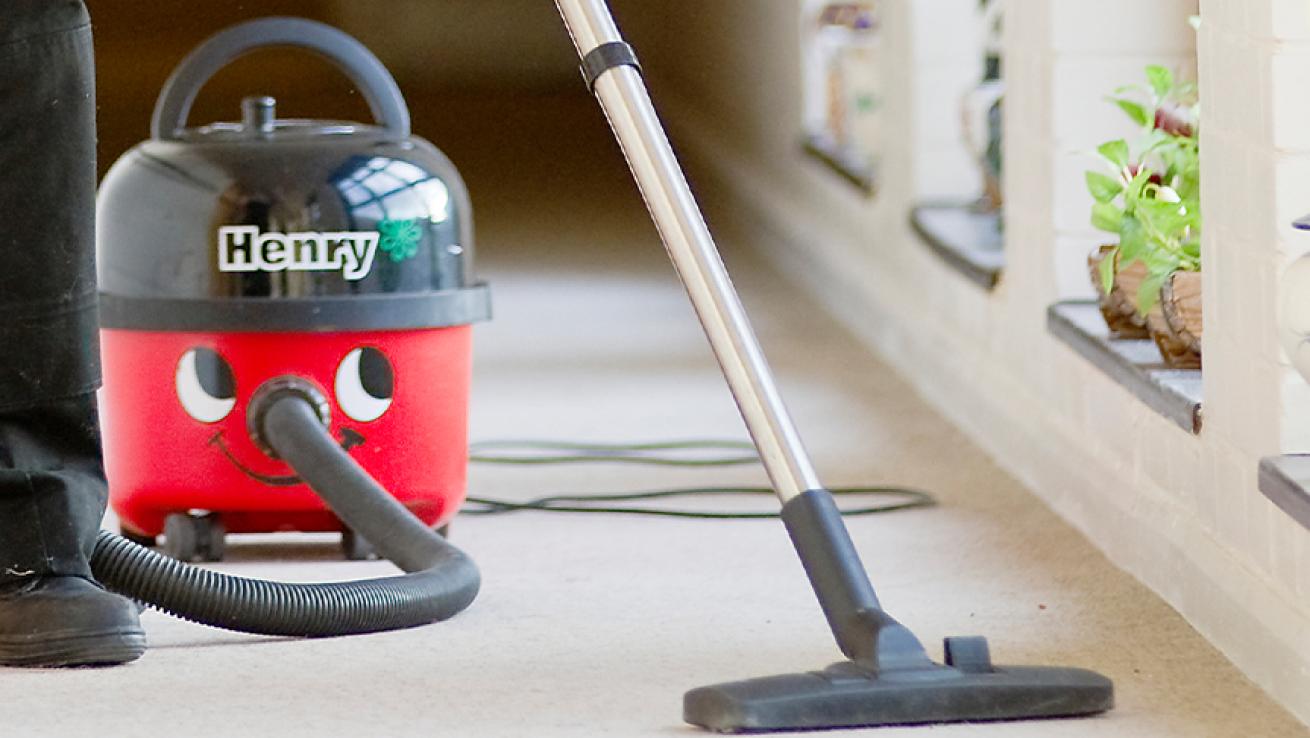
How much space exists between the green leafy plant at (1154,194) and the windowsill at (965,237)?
54 centimetres

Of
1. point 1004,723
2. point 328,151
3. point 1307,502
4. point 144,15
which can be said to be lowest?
point 1004,723

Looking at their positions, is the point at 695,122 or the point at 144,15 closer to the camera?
the point at 695,122

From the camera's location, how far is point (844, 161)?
13.5 feet

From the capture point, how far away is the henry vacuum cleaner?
4.78 ft

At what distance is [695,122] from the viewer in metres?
6.55

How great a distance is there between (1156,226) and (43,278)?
998 millimetres

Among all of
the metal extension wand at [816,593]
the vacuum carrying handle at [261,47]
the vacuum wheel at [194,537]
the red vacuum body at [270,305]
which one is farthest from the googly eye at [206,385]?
the metal extension wand at [816,593]

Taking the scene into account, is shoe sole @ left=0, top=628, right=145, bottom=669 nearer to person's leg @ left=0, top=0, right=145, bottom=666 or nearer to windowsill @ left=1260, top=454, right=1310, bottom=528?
person's leg @ left=0, top=0, right=145, bottom=666

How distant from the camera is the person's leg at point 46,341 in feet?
5.48

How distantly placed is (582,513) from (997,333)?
666 millimetres

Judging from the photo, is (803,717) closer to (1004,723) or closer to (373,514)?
(1004,723)

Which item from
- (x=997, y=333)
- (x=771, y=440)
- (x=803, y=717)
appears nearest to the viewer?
(x=803, y=717)

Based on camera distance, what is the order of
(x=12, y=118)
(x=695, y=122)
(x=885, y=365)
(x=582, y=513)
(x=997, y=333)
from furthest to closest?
(x=695, y=122)
(x=885, y=365)
(x=997, y=333)
(x=582, y=513)
(x=12, y=118)

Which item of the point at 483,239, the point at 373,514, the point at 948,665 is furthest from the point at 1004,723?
the point at 483,239
